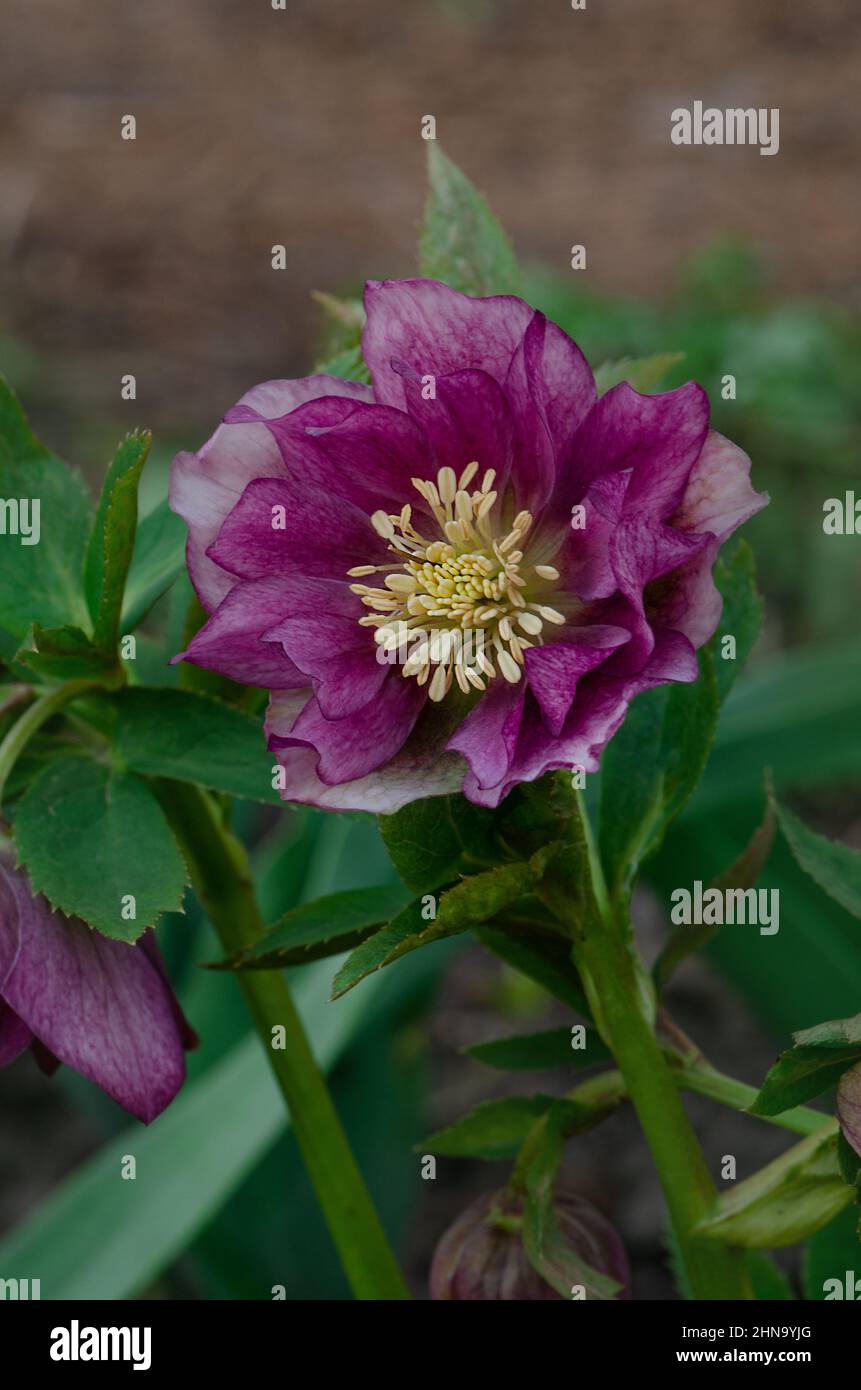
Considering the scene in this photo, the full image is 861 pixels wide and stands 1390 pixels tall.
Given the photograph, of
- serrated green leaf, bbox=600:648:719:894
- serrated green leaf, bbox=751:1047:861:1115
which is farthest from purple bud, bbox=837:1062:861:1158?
serrated green leaf, bbox=600:648:719:894

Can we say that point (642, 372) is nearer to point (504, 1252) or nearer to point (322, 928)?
point (322, 928)

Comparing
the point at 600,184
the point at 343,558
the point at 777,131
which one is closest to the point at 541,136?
the point at 600,184

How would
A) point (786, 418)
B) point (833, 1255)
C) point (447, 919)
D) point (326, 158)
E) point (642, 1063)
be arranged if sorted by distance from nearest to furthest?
point (447, 919), point (642, 1063), point (833, 1255), point (786, 418), point (326, 158)

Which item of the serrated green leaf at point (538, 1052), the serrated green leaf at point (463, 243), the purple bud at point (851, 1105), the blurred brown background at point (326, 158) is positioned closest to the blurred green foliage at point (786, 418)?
the blurred brown background at point (326, 158)

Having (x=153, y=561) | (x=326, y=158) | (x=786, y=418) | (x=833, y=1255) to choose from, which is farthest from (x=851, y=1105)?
(x=326, y=158)

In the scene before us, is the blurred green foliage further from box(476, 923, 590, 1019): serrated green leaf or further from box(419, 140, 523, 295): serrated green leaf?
box(476, 923, 590, 1019): serrated green leaf

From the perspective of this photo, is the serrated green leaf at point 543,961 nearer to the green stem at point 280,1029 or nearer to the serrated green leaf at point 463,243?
the green stem at point 280,1029

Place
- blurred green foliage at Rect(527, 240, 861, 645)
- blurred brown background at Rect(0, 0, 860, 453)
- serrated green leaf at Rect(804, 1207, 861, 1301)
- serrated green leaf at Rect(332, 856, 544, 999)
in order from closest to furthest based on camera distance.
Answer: serrated green leaf at Rect(332, 856, 544, 999) < serrated green leaf at Rect(804, 1207, 861, 1301) < blurred green foliage at Rect(527, 240, 861, 645) < blurred brown background at Rect(0, 0, 860, 453)
